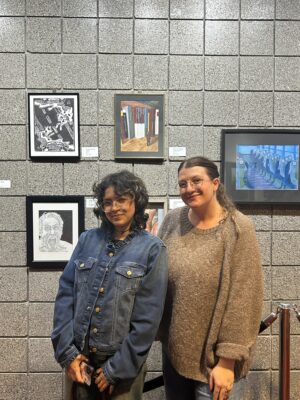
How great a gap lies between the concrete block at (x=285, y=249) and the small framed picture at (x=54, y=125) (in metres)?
1.26

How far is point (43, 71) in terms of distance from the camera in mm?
1919

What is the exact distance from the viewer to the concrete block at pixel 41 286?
6.42 ft

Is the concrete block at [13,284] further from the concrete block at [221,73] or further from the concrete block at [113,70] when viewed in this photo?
the concrete block at [221,73]

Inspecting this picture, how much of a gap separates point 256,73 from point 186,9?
0.54 metres

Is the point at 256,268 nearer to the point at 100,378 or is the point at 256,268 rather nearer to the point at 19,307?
the point at 100,378

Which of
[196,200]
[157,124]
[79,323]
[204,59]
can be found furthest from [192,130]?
[79,323]

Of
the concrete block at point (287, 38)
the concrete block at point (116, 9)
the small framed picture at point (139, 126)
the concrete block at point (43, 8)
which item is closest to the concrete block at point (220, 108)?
the small framed picture at point (139, 126)

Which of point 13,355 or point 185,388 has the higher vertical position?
point 185,388

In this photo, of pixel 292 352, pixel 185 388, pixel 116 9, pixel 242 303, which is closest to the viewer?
pixel 242 303

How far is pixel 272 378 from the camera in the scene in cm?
199

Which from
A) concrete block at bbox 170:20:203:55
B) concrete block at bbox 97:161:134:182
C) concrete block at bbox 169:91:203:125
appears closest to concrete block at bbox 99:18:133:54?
concrete block at bbox 170:20:203:55

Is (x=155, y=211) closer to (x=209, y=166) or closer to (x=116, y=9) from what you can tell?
(x=209, y=166)

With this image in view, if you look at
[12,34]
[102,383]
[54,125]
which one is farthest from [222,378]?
[12,34]

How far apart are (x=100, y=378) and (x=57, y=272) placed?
0.95m
